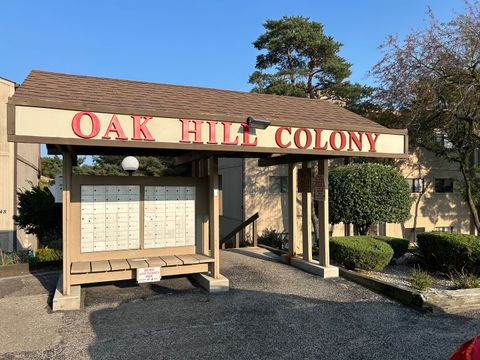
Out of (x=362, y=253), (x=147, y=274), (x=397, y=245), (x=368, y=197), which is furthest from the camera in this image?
(x=368, y=197)

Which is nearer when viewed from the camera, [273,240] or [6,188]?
[6,188]

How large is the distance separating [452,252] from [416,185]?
1329 centimetres

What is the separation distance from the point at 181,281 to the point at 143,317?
2.10 metres

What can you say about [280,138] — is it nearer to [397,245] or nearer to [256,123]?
[256,123]

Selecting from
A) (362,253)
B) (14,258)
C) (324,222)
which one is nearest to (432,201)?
(362,253)

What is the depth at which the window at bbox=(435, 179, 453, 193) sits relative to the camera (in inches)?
831

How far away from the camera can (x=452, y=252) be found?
817 centimetres

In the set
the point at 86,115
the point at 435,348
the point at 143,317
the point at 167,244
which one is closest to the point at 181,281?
the point at 167,244

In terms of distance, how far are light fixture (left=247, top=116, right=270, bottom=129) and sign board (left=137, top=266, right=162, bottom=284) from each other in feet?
9.59

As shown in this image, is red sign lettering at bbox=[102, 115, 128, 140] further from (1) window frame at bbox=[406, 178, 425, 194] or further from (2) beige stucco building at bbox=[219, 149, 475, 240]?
(1) window frame at bbox=[406, 178, 425, 194]

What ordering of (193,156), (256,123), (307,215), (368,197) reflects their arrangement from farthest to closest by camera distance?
(368,197) < (307,215) < (193,156) < (256,123)

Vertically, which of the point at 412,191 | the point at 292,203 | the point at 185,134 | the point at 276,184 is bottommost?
the point at 292,203

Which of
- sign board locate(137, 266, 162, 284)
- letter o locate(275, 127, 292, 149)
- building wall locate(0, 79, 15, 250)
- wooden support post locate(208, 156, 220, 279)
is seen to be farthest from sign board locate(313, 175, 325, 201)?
building wall locate(0, 79, 15, 250)

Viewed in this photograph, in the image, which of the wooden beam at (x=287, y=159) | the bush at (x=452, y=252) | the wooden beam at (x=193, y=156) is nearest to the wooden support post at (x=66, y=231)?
the wooden beam at (x=193, y=156)
